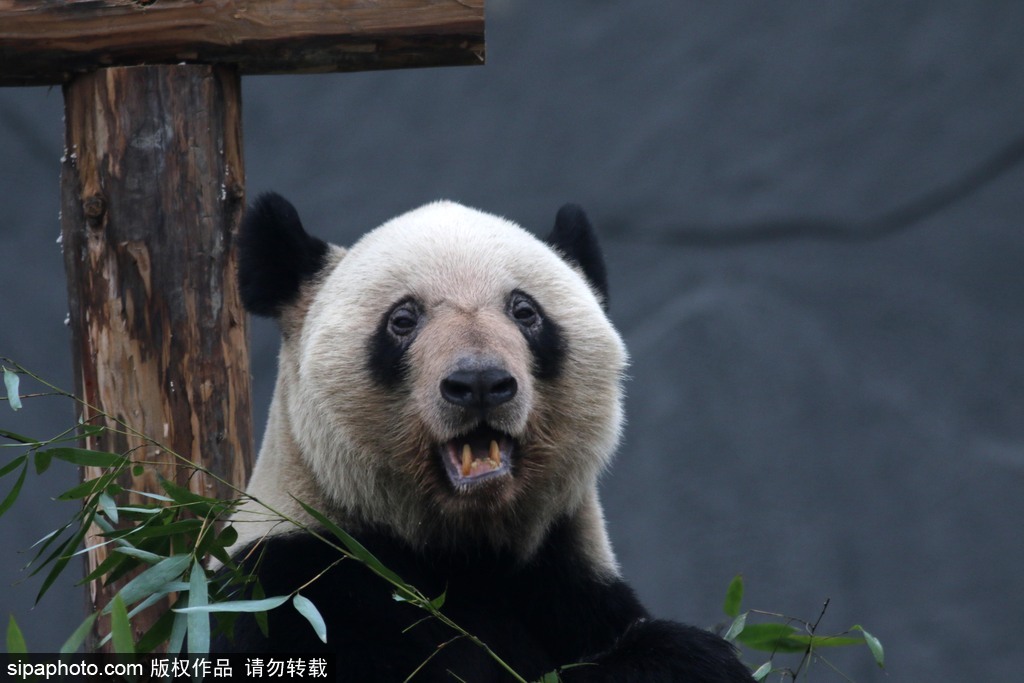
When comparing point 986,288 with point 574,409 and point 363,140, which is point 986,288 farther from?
point 574,409

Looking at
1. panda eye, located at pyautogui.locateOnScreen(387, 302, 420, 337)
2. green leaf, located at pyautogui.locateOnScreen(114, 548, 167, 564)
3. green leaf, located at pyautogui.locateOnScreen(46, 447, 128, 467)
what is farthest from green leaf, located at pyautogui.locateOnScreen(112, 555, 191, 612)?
panda eye, located at pyautogui.locateOnScreen(387, 302, 420, 337)

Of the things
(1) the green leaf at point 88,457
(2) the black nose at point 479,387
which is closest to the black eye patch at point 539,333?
(2) the black nose at point 479,387

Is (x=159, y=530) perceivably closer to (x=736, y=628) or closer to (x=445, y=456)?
(x=445, y=456)

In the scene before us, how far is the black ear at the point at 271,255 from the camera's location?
3.18m

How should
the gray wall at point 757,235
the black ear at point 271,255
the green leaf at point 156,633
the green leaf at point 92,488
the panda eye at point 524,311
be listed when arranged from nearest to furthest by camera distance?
the green leaf at point 156,633 → the green leaf at point 92,488 → the panda eye at point 524,311 → the black ear at point 271,255 → the gray wall at point 757,235

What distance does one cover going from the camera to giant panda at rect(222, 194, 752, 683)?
276cm

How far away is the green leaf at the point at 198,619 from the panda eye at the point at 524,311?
1.00 m

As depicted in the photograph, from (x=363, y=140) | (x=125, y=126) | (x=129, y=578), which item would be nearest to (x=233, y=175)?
(x=125, y=126)

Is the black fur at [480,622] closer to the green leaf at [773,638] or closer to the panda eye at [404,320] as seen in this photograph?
the green leaf at [773,638]

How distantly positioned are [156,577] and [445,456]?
0.72m

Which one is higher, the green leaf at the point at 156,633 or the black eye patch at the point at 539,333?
the black eye patch at the point at 539,333

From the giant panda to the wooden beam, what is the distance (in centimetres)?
53

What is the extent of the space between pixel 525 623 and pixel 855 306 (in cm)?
362

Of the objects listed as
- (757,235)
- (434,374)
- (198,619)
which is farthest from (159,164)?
(757,235)
